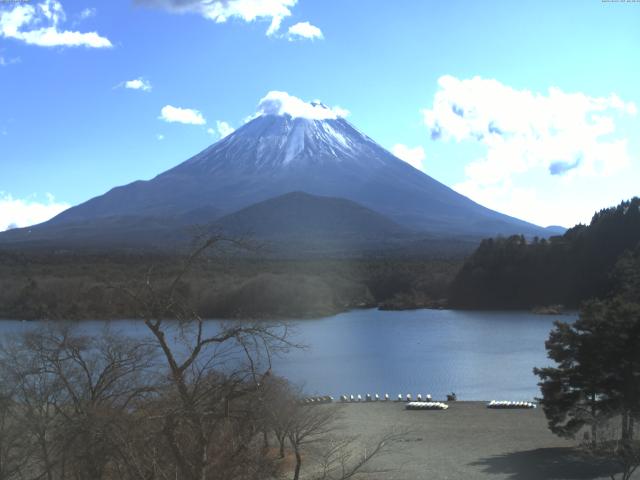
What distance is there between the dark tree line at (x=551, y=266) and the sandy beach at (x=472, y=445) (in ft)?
96.6

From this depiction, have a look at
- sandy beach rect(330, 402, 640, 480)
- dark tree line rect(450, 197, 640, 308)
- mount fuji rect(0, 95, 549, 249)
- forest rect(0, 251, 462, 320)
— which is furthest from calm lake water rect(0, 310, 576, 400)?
mount fuji rect(0, 95, 549, 249)

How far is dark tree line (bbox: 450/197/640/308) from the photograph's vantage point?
4262cm

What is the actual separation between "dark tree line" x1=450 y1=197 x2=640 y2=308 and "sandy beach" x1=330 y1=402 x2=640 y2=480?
29451 millimetres

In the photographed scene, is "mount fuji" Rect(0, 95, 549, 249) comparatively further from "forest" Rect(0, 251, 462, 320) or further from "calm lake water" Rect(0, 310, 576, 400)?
"calm lake water" Rect(0, 310, 576, 400)

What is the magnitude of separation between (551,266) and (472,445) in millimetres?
35490

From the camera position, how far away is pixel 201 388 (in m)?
4.23

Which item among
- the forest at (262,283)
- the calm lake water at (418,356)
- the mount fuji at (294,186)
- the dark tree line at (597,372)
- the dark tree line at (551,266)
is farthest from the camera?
the mount fuji at (294,186)

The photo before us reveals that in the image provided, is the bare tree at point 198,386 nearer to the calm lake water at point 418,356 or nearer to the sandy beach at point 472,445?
the sandy beach at point 472,445

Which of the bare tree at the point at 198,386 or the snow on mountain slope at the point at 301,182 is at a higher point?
the snow on mountain slope at the point at 301,182

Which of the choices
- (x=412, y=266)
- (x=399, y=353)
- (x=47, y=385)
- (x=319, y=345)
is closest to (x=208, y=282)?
(x=319, y=345)

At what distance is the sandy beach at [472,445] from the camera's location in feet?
30.9

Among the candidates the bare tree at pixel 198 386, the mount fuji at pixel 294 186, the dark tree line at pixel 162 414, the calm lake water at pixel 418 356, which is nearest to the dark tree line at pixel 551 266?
the calm lake water at pixel 418 356

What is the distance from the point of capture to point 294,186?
85.6m

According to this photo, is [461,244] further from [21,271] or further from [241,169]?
[21,271]
